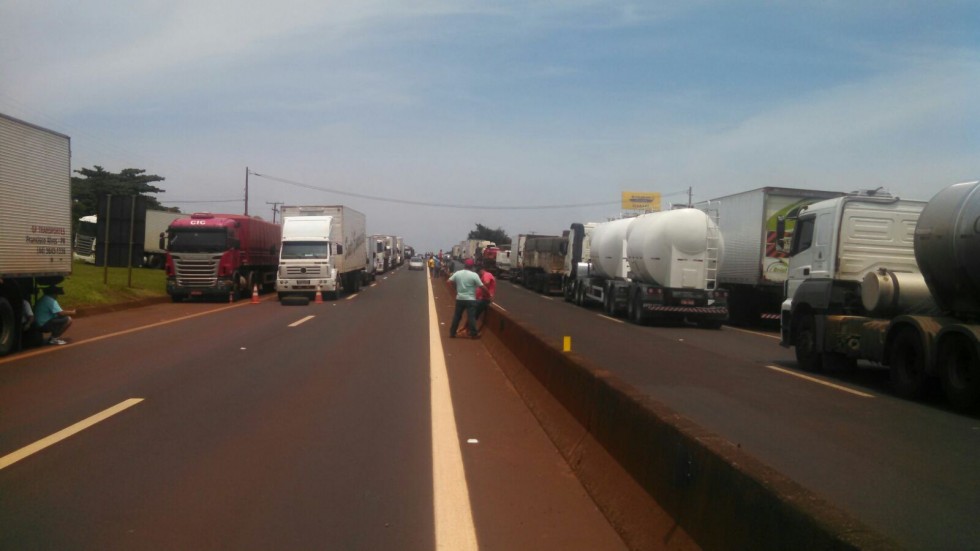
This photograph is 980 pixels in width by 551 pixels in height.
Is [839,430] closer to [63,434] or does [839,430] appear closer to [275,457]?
[275,457]

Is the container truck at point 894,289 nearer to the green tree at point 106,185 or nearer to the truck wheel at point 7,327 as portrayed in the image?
the truck wheel at point 7,327

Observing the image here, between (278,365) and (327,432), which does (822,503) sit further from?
(278,365)

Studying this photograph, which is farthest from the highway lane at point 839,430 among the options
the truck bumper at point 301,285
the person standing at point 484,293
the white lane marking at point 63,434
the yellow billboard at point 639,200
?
the yellow billboard at point 639,200

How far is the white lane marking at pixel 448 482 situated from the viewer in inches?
218

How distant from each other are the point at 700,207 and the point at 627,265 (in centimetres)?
359

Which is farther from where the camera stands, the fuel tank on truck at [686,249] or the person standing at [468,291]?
the fuel tank on truck at [686,249]

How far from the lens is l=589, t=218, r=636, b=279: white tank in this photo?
29.5 meters

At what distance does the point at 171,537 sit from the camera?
537 centimetres

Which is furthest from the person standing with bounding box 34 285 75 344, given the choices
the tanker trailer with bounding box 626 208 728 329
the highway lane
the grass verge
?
the tanker trailer with bounding box 626 208 728 329

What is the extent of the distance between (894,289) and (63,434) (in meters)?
11.5

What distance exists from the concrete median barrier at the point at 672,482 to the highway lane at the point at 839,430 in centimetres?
179

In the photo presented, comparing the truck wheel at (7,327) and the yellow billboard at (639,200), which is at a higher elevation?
the yellow billboard at (639,200)

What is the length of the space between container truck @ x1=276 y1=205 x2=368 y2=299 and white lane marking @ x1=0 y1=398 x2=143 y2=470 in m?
22.2

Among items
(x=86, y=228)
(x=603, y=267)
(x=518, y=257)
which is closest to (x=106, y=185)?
(x=86, y=228)
